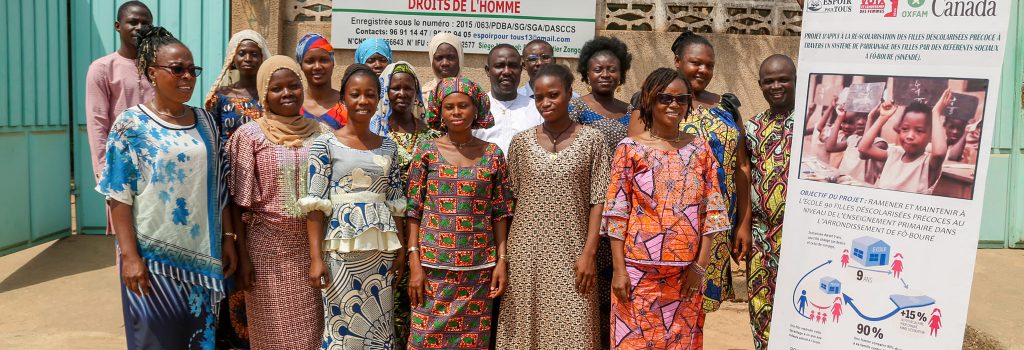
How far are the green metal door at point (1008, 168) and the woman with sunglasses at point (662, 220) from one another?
4854 mm

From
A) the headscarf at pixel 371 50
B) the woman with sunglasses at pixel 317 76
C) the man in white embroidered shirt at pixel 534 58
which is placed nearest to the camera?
the woman with sunglasses at pixel 317 76

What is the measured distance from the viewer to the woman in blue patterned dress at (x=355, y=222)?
11.1 feet

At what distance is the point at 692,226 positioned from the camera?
327 cm

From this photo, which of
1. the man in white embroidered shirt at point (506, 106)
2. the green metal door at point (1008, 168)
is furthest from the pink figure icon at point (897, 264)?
the green metal door at point (1008, 168)

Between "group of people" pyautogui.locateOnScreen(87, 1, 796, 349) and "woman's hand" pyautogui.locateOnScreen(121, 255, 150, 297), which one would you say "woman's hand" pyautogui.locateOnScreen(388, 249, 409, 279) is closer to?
"group of people" pyautogui.locateOnScreen(87, 1, 796, 349)

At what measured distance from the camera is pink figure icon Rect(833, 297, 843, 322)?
3080 millimetres

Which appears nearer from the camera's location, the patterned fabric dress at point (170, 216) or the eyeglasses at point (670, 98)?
the patterned fabric dress at point (170, 216)

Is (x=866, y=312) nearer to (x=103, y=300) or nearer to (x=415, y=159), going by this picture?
(x=415, y=159)

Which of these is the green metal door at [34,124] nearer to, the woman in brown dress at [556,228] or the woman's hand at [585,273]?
the woman in brown dress at [556,228]

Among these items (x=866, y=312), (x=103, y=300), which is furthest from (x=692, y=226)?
(x=103, y=300)

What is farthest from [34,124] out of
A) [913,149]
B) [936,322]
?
[936,322]

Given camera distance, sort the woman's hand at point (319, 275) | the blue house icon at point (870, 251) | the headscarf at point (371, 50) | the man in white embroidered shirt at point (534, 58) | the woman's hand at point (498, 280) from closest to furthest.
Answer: the blue house icon at point (870, 251) < the woman's hand at point (319, 275) < the woman's hand at point (498, 280) < the headscarf at point (371, 50) < the man in white embroidered shirt at point (534, 58)

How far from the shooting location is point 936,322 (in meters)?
2.83

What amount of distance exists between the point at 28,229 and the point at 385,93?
13.4 ft
